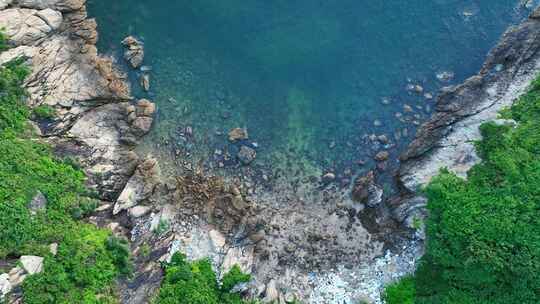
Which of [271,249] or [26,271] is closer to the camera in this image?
[26,271]

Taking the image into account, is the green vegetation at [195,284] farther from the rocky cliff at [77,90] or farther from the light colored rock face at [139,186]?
the rocky cliff at [77,90]

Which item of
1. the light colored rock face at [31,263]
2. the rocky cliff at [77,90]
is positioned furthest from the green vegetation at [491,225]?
the light colored rock face at [31,263]

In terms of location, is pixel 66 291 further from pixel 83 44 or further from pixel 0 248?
pixel 83 44

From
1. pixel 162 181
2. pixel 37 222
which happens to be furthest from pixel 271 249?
pixel 37 222

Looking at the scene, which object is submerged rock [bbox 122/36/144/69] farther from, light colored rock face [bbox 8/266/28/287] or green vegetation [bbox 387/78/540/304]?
green vegetation [bbox 387/78/540/304]

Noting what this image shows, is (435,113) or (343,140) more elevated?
(435,113)

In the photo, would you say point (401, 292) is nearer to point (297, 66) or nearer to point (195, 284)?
point (195, 284)
